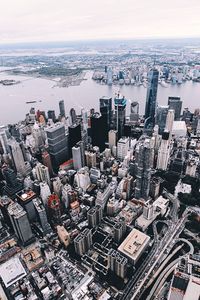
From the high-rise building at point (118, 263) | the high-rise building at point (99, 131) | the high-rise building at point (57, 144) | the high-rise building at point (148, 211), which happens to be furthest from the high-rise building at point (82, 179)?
the high-rise building at point (118, 263)

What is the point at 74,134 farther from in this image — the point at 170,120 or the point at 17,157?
the point at 170,120

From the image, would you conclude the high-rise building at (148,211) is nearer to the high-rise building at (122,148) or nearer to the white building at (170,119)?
the high-rise building at (122,148)

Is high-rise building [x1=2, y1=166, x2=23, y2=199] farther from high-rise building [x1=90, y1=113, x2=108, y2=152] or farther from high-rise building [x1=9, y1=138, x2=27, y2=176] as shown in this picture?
high-rise building [x1=90, y1=113, x2=108, y2=152]

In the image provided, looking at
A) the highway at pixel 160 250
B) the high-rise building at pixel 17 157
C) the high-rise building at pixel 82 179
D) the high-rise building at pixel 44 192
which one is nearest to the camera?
the highway at pixel 160 250

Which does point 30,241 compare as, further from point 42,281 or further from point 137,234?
point 137,234

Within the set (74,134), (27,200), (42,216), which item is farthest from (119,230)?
(74,134)

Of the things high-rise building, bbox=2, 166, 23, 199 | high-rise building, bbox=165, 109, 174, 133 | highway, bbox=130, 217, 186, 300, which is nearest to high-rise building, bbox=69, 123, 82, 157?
high-rise building, bbox=2, 166, 23, 199
